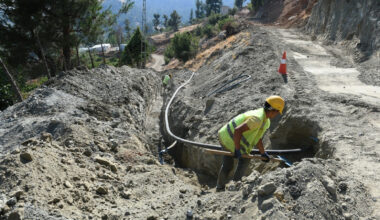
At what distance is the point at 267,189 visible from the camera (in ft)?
12.1

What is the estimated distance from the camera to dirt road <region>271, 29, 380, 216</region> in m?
4.68

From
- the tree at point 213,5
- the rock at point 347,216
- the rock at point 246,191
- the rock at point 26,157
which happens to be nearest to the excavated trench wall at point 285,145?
the rock at point 347,216

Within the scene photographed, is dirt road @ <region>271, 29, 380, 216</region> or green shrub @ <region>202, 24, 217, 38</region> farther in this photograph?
green shrub @ <region>202, 24, 217, 38</region>

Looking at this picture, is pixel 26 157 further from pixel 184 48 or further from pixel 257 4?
pixel 257 4

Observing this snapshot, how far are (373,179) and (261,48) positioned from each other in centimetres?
1105

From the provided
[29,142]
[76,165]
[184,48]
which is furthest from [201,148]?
[184,48]

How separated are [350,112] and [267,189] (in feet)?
14.3

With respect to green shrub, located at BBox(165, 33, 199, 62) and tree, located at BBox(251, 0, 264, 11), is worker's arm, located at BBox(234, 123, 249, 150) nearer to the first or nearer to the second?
green shrub, located at BBox(165, 33, 199, 62)

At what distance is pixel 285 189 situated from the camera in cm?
368

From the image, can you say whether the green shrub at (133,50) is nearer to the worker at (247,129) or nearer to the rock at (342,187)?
the worker at (247,129)

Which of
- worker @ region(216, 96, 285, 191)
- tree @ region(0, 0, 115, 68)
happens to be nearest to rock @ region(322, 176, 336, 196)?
worker @ region(216, 96, 285, 191)

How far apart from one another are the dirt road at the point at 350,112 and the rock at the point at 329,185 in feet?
1.79

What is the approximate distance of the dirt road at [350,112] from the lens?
4.68 metres

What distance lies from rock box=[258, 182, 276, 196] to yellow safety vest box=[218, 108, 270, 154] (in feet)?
4.62
